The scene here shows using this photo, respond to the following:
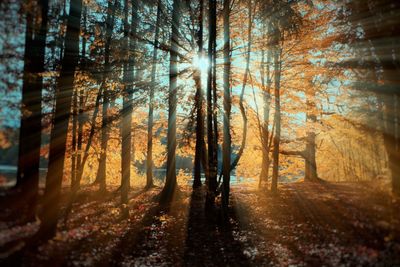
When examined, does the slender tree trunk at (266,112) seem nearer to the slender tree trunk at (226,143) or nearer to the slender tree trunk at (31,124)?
the slender tree trunk at (226,143)

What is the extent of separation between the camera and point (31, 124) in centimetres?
779

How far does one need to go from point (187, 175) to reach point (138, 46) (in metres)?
11.4

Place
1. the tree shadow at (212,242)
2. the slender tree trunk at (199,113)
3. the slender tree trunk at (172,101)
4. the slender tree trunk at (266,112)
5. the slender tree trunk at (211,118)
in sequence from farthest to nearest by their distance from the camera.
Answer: the slender tree trunk at (266,112) → the slender tree trunk at (172,101) → the slender tree trunk at (199,113) → the slender tree trunk at (211,118) → the tree shadow at (212,242)

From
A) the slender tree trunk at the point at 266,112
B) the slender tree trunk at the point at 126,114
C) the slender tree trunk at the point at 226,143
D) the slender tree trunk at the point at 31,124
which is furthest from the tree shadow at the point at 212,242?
the slender tree trunk at the point at 266,112

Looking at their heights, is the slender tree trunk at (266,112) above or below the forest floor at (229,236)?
above

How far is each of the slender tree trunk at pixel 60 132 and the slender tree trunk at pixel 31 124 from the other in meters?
0.33

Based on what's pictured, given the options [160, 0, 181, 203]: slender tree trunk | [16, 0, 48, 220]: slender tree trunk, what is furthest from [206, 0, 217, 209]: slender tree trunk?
[16, 0, 48, 220]: slender tree trunk

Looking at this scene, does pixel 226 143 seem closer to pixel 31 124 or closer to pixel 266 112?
pixel 31 124

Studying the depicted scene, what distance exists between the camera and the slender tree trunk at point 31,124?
7.55 m

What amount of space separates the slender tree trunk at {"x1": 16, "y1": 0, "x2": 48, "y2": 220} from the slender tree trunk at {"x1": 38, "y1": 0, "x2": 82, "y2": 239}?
0.33 metres

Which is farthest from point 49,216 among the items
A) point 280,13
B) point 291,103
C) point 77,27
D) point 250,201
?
point 291,103

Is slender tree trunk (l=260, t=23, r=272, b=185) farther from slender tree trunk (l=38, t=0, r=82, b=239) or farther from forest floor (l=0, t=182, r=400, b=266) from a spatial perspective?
slender tree trunk (l=38, t=0, r=82, b=239)

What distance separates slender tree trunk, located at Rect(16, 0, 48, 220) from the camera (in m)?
7.55

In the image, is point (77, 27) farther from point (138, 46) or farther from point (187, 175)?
point (187, 175)
